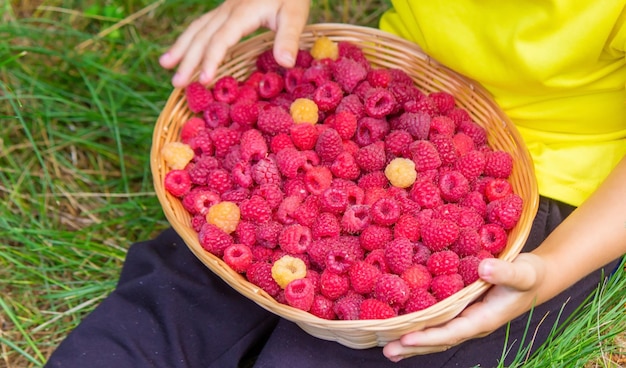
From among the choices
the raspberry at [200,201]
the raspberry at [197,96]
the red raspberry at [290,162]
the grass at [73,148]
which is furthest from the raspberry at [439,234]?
the grass at [73,148]

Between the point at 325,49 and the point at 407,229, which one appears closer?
the point at 407,229

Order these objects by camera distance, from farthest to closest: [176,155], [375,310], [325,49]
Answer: [325,49], [176,155], [375,310]

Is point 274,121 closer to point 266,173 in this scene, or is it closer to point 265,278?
point 266,173

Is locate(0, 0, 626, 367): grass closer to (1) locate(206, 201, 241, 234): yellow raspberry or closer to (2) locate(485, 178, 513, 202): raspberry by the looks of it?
(1) locate(206, 201, 241, 234): yellow raspberry

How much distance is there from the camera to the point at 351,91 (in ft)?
3.99

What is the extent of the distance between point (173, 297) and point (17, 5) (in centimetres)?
103

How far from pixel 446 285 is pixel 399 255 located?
0.24ft

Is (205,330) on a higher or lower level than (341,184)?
lower

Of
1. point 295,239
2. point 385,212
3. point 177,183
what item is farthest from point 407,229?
point 177,183

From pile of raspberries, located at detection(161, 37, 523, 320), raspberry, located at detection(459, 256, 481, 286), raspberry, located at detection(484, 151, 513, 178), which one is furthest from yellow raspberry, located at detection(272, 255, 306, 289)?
raspberry, located at detection(484, 151, 513, 178)

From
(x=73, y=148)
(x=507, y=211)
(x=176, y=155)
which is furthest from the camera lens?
(x=73, y=148)

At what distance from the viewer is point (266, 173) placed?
1.11 meters

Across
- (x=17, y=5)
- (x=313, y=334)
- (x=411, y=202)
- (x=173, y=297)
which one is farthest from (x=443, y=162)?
(x=17, y=5)

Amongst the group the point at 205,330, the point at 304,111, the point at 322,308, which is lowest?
the point at 205,330
